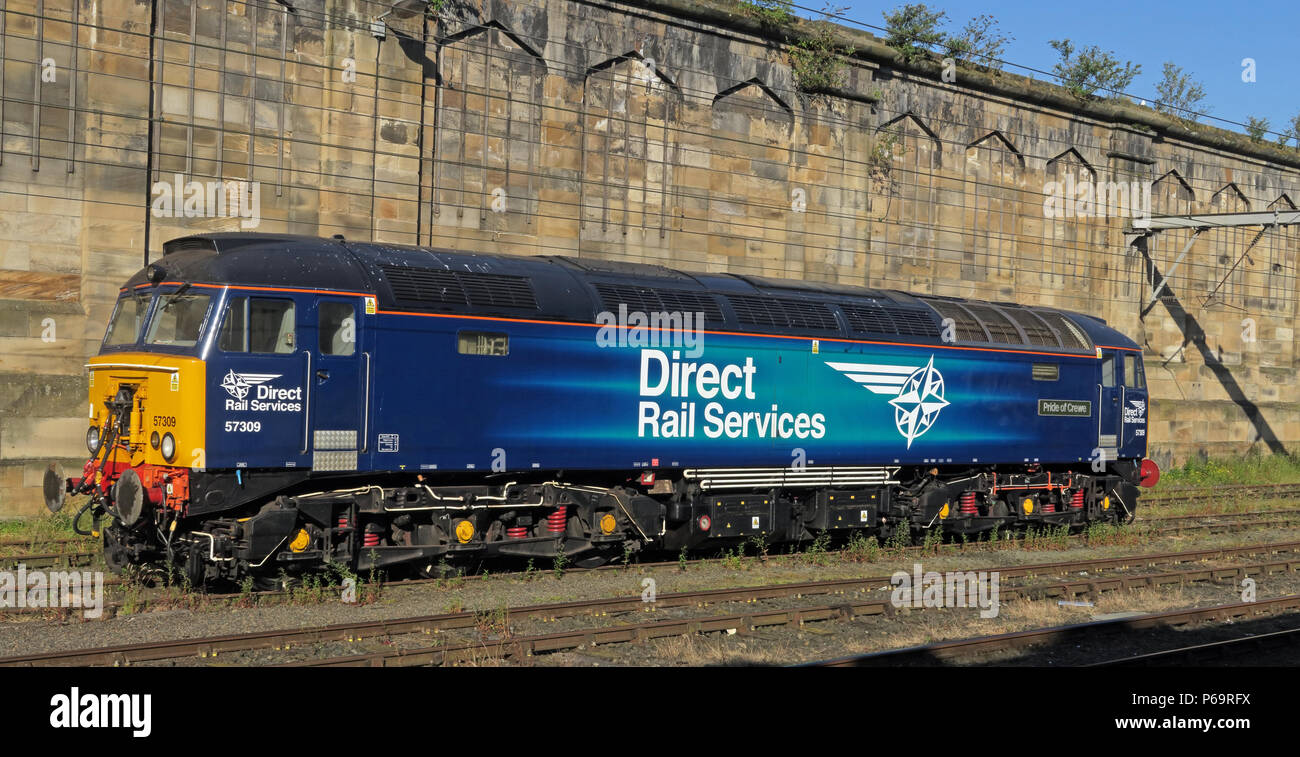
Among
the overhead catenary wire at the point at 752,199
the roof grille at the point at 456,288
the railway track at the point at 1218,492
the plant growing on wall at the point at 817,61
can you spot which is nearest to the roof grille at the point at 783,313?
the roof grille at the point at 456,288

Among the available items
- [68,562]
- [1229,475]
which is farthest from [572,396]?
[1229,475]

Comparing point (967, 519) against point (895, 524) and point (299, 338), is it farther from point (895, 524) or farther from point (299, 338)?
point (299, 338)

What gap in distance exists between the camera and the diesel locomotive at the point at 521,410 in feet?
Result: 40.1

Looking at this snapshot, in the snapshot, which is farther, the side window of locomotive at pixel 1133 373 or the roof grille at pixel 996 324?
the side window of locomotive at pixel 1133 373

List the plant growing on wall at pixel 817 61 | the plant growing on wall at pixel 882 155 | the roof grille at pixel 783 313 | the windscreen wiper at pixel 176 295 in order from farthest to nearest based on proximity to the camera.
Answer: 1. the plant growing on wall at pixel 882 155
2. the plant growing on wall at pixel 817 61
3. the roof grille at pixel 783 313
4. the windscreen wiper at pixel 176 295

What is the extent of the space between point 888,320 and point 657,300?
4.44 m

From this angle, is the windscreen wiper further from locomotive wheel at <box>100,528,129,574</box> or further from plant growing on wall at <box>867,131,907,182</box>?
plant growing on wall at <box>867,131,907,182</box>

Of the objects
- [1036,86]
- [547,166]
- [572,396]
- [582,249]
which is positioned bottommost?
[572,396]

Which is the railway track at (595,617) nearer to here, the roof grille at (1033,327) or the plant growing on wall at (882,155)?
the roof grille at (1033,327)

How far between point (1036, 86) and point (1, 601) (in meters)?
28.2

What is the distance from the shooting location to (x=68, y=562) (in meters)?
14.0

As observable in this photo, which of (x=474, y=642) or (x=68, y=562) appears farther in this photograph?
(x=68, y=562)

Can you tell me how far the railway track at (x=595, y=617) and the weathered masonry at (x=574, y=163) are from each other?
9257mm

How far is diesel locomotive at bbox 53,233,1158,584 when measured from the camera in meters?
12.2
